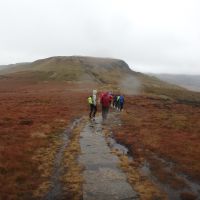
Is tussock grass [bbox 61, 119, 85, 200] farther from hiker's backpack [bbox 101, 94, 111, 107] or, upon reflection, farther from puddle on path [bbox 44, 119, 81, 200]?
hiker's backpack [bbox 101, 94, 111, 107]

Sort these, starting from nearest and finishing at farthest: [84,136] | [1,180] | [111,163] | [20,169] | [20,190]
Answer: [20,190] → [1,180] → [20,169] → [111,163] → [84,136]

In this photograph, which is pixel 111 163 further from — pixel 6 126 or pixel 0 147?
pixel 6 126

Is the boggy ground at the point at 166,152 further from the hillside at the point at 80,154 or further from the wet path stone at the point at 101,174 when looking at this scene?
the wet path stone at the point at 101,174

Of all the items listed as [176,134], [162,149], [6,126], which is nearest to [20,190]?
[162,149]

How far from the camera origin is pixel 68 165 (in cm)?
1869

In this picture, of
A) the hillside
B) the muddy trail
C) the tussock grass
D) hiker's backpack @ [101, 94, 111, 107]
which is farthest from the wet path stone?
hiker's backpack @ [101, 94, 111, 107]

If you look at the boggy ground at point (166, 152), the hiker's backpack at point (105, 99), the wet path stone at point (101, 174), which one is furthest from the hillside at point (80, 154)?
the hiker's backpack at point (105, 99)

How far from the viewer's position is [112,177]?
16.9m

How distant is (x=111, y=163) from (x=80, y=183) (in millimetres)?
4264

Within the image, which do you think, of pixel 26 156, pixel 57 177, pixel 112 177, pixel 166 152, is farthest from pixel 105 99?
pixel 57 177

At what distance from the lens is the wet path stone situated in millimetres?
14508

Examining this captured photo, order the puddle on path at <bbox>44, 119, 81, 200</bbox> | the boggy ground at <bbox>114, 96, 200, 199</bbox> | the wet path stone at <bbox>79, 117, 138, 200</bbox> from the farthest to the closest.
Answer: the boggy ground at <bbox>114, 96, 200, 199</bbox> → the wet path stone at <bbox>79, 117, 138, 200</bbox> → the puddle on path at <bbox>44, 119, 81, 200</bbox>

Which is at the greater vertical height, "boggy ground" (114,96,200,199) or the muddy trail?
the muddy trail

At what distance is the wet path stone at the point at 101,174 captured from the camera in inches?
571
